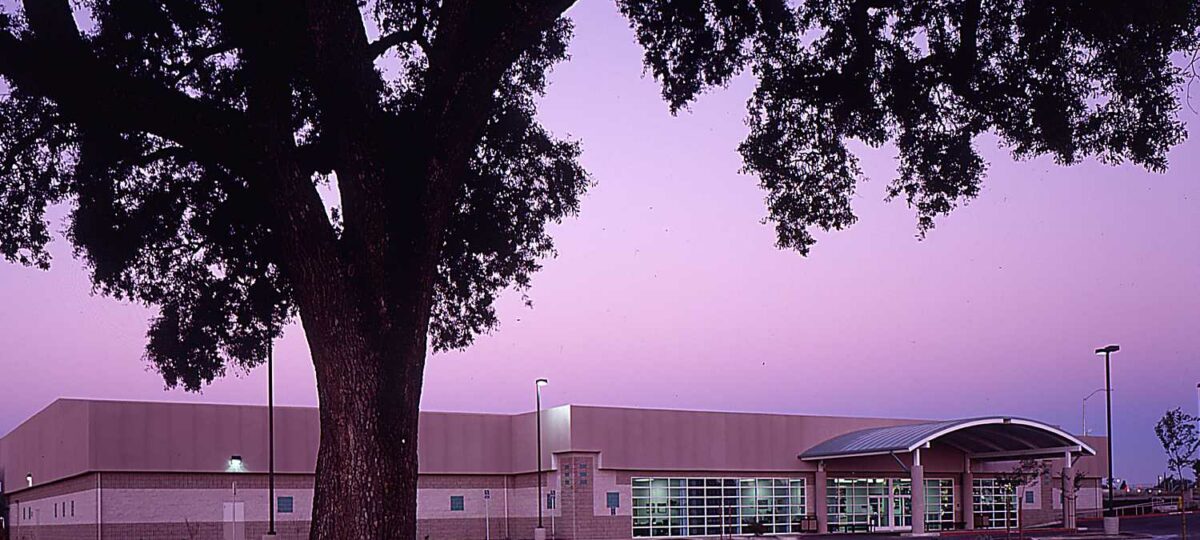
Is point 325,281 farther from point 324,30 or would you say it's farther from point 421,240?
point 324,30

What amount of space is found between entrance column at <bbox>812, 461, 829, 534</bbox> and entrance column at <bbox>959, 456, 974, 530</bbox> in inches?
277

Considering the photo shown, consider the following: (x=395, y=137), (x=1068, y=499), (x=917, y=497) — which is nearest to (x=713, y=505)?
(x=917, y=497)

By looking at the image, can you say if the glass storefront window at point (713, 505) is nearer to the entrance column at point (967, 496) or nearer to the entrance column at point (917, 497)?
the entrance column at point (917, 497)

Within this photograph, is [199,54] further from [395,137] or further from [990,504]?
[990,504]

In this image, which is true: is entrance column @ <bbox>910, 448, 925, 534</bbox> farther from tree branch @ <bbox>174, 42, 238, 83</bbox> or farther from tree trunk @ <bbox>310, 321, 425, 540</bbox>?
tree trunk @ <bbox>310, 321, 425, 540</bbox>

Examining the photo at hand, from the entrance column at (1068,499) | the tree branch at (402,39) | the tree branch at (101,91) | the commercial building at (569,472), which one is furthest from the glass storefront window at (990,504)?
the tree branch at (101,91)

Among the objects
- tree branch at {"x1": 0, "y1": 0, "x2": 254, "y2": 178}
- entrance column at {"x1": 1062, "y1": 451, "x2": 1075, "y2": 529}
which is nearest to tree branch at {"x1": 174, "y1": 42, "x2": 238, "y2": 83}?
tree branch at {"x1": 0, "y1": 0, "x2": 254, "y2": 178}

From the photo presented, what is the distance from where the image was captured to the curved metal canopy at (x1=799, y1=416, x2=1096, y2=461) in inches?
1970

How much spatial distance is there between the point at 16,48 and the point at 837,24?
727cm

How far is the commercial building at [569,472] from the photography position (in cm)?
4456

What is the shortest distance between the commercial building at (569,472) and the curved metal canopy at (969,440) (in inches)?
4.1

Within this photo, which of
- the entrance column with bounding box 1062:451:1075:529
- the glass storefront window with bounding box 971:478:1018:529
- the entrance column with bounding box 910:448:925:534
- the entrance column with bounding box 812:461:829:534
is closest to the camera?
the entrance column with bounding box 910:448:925:534

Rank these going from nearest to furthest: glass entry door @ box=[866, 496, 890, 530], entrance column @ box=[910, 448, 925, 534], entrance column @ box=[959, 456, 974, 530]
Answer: entrance column @ box=[910, 448, 925, 534] → glass entry door @ box=[866, 496, 890, 530] → entrance column @ box=[959, 456, 974, 530]

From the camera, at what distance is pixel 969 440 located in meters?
55.3
